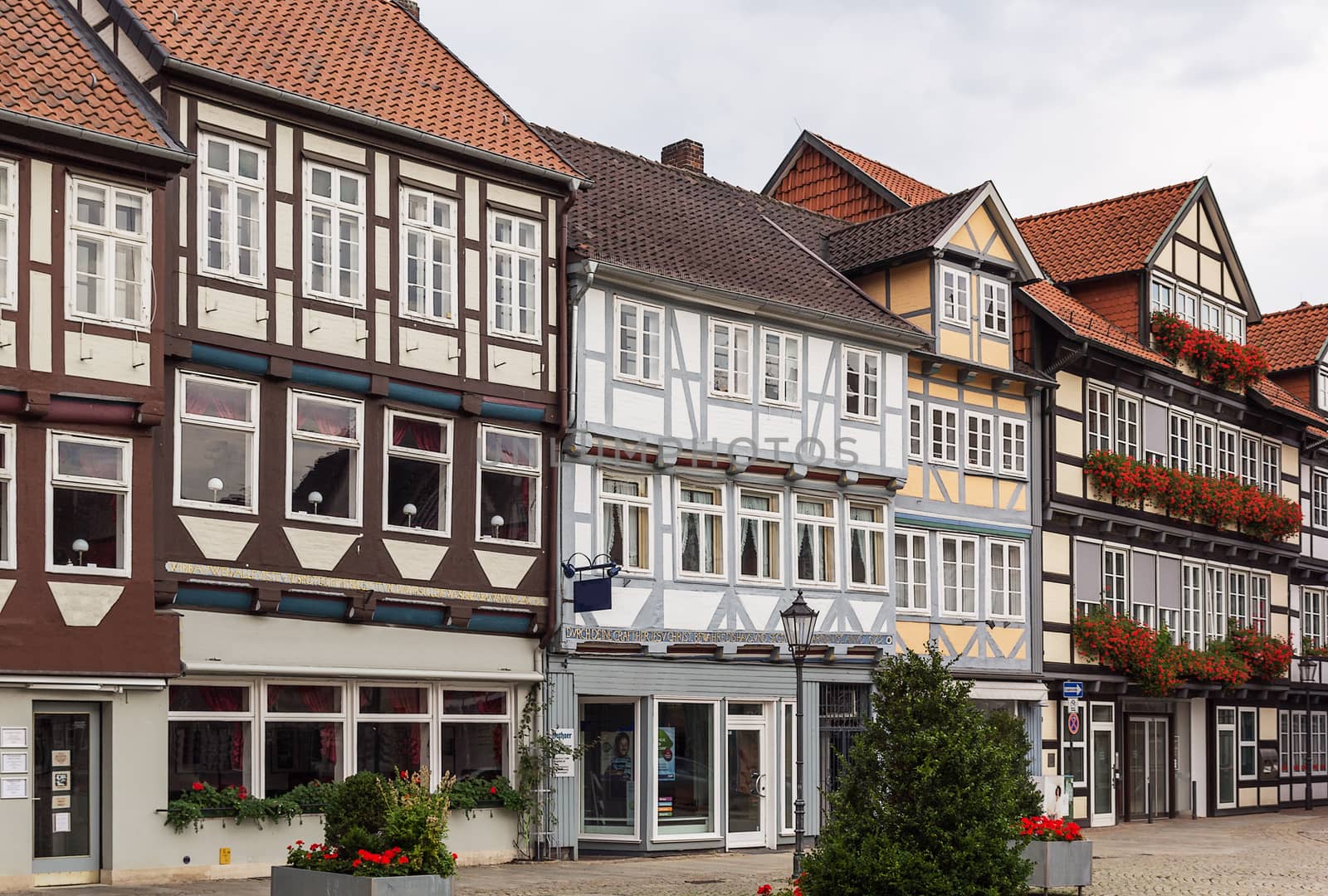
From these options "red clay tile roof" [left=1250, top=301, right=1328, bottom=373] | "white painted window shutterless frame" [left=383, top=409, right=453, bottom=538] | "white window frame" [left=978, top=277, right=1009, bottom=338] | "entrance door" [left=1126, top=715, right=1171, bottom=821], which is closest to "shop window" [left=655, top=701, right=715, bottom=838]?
"white painted window shutterless frame" [left=383, top=409, right=453, bottom=538]

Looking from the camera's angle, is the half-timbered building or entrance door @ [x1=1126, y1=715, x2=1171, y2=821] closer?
the half-timbered building

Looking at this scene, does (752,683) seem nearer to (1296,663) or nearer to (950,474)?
(950,474)

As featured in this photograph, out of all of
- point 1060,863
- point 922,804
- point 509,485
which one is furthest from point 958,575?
point 922,804

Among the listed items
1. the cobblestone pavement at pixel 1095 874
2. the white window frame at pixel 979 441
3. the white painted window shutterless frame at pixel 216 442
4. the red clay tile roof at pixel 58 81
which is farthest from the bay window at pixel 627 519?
the red clay tile roof at pixel 58 81

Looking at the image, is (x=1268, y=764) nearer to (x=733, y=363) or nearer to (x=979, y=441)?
(x=979, y=441)

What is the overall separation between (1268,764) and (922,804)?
92.7 feet

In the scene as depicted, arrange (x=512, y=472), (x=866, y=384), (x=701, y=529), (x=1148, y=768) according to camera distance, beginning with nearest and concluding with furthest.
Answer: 1. (x=512, y=472)
2. (x=701, y=529)
3. (x=866, y=384)
4. (x=1148, y=768)

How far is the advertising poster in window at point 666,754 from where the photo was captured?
26.2m

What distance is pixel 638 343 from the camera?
86.0ft

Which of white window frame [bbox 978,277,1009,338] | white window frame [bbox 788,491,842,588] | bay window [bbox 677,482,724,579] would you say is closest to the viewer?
bay window [bbox 677,482,724,579]

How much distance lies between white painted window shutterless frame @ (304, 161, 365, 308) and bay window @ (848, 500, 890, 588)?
396 inches

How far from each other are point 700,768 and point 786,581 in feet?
10.5

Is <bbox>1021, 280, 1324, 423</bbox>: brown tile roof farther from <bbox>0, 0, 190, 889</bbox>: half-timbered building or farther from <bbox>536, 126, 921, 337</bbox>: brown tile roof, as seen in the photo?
<bbox>0, 0, 190, 889</bbox>: half-timbered building

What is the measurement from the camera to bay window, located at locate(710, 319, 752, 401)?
27328mm
